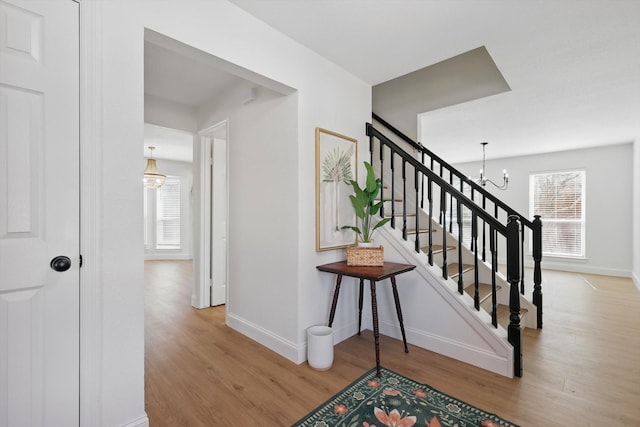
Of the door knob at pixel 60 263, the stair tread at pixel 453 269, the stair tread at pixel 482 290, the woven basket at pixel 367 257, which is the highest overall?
the door knob at pixel 60 263

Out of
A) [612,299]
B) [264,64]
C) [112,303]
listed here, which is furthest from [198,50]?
[612,299]

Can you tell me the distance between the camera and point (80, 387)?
1.38 meters

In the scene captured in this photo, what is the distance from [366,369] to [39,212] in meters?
2.16

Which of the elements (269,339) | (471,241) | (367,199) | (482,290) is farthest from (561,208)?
(269,339)

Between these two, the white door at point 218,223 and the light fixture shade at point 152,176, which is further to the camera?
the light fixture shade at point 152,176

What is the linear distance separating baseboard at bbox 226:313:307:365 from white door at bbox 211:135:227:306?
0.75 meters

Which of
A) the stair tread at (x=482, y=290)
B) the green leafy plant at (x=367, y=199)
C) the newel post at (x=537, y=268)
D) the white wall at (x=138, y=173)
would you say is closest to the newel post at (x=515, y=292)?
the stair tread at (x=482, y=290)

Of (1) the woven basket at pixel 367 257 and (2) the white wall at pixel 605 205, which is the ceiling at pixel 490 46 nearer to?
(1) the woven basket at pixel 367 257

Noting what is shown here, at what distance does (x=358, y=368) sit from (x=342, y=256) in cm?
93

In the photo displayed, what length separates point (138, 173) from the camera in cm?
153

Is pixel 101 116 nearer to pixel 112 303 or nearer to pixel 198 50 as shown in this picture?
pixel 198 50

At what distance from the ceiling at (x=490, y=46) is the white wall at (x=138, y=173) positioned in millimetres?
249

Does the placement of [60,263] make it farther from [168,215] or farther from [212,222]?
[168,215]

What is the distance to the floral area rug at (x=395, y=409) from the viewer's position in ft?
5.42
